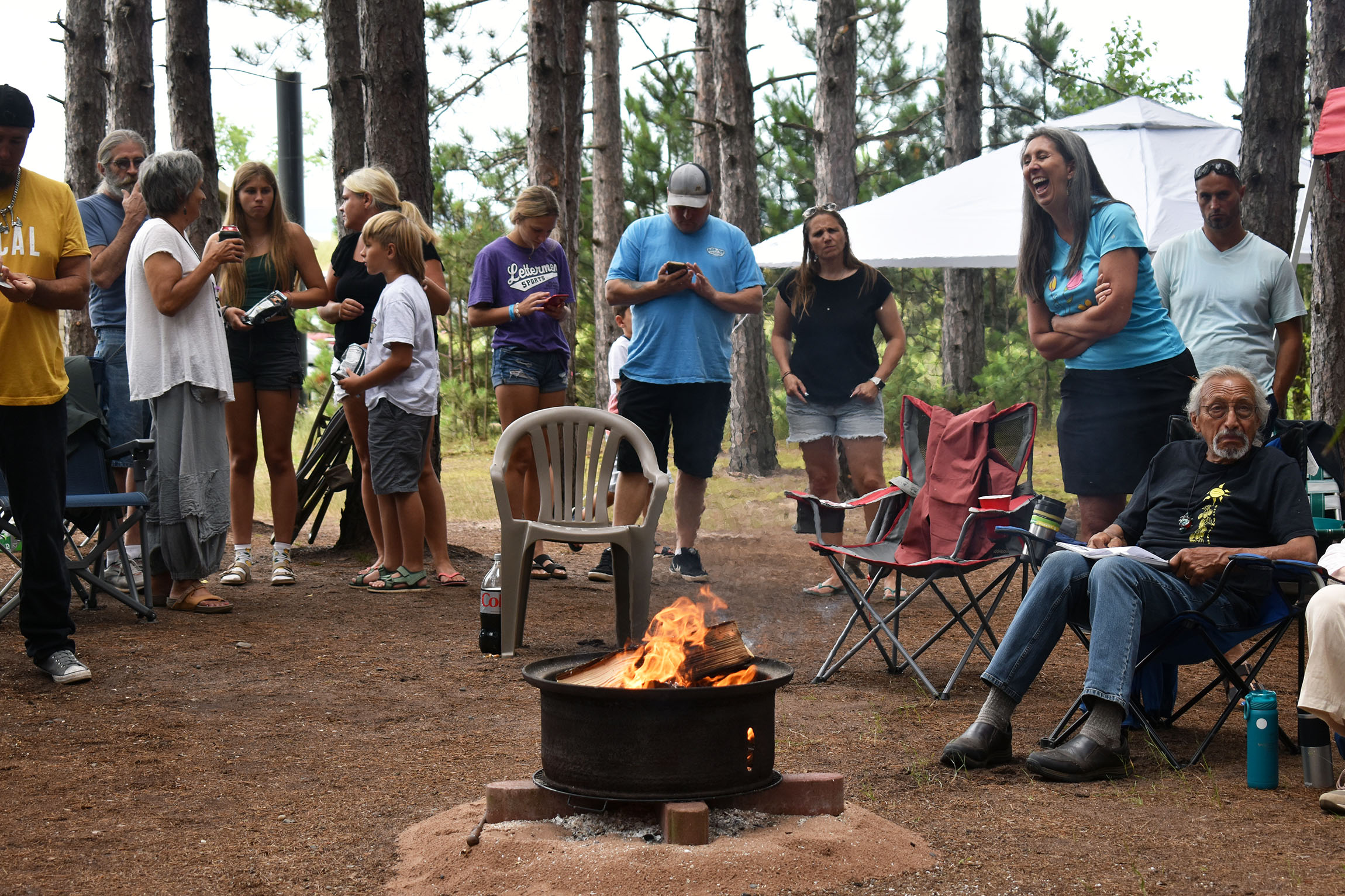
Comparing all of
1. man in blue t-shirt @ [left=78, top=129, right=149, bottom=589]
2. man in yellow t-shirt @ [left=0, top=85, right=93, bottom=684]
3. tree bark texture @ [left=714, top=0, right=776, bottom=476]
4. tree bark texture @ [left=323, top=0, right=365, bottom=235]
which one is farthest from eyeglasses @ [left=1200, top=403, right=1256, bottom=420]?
tree bark texture @ [left=714, top=0, right=776, bottom=476]

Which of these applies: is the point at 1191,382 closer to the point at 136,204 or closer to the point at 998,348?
the point at 136,204

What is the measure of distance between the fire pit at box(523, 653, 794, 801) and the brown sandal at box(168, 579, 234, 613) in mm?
2944

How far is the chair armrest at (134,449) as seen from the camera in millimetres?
4844

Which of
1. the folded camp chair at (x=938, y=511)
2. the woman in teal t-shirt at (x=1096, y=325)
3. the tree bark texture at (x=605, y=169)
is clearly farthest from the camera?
the tree bark texture at (x=605, y=169)

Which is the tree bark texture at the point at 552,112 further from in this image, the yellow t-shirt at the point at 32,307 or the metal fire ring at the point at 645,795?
the metal fire ring at the point at 645,795

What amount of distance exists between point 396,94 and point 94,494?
2.98m

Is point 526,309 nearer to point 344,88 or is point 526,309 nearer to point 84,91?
point 344,88

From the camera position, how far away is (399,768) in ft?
10.8

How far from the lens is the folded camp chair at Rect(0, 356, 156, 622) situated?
479 cm

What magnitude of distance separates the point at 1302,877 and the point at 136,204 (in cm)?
486

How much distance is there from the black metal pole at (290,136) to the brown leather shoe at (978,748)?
9.27 m

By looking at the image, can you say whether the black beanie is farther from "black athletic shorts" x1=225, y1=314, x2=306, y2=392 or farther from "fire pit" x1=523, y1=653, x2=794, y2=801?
"fire pit" x1=523, y1=653, x2=794, y2=801

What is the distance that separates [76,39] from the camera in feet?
34.3

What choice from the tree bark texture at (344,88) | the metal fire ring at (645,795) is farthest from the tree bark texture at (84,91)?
the metal fire ring at (645,795)
